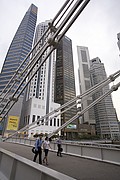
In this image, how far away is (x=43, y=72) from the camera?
64.6 meters

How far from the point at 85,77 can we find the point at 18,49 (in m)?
68.1

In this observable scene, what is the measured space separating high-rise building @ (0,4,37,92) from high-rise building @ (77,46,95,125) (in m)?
58.1

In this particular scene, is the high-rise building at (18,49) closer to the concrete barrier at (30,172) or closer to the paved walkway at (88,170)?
the paved walkway at (88,170)

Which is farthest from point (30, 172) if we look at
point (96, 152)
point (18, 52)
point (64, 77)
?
point (64, 77)

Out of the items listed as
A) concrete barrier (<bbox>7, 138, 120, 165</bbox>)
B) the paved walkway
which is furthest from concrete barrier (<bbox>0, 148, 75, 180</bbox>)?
concrete barrier (<bbox>7, 138, 120, 165</bbox>)

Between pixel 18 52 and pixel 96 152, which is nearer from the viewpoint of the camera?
pixel 96 152

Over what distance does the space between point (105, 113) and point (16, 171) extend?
311 ft

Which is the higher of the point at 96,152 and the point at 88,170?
the point at 96,152

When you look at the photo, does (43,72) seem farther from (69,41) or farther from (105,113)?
(69,41)

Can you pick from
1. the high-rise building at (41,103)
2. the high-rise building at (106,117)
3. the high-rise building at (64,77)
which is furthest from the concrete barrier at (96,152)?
the high-rise building at (64,77)

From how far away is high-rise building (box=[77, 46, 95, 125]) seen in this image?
10056cm

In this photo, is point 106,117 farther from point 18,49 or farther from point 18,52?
point 18,49

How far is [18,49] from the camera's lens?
75.4 m

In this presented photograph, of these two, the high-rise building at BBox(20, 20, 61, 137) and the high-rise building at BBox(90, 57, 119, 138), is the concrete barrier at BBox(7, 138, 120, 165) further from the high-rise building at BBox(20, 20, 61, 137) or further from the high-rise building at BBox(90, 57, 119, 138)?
the high-rise building at BBox(90, 57, 119, 138)
